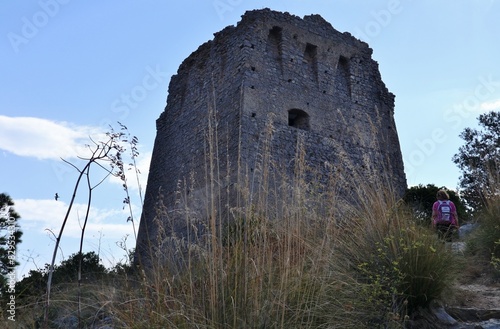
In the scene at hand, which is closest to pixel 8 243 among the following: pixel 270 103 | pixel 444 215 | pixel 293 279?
pixel 293 279

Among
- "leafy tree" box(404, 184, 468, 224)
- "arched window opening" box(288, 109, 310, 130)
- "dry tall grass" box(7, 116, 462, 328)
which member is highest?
"arched window opening" box(288, 109, 310, 130)

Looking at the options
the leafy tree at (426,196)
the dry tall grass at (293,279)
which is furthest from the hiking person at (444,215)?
the leafy tree at (426,196)

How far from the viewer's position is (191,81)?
36.8 ft

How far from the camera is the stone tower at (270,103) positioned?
904cm

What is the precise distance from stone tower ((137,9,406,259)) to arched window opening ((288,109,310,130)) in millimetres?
22

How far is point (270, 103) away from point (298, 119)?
0.92 metres

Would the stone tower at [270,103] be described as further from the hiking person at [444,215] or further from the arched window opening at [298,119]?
the hiking person at [444,215]

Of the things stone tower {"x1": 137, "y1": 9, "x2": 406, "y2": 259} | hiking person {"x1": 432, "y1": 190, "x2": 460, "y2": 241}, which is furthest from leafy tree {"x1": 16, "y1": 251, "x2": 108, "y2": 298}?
hiking person {"x1": 432, "y1": 190, "x2": 460, "y2": 241}

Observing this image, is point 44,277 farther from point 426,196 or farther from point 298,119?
point 426,196

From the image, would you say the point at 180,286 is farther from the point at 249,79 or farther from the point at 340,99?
the point at 340,99

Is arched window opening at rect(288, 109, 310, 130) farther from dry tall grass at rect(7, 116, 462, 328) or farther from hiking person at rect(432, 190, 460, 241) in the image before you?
dry tall grass at rect(7, 116, 462, 328)

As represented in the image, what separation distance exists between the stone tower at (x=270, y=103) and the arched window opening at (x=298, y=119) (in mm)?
22

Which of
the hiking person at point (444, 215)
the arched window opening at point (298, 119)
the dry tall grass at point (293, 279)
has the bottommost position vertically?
the dry tall grass at point (293, 279)

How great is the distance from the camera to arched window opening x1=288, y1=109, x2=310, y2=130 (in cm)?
970
